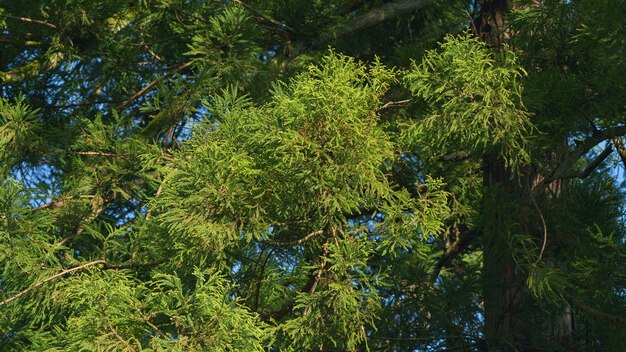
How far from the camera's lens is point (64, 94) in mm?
9820

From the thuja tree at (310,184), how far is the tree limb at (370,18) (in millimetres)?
18

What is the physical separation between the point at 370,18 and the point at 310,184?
241 cm

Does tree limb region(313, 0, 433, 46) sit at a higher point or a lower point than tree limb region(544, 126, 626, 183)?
higher

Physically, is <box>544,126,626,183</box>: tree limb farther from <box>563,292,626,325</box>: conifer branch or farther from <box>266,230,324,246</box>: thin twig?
<box>266,230,324,246</box>: thin twig

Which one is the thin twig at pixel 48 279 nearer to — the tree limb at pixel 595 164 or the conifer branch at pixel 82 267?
the conifer branch at pixel 82 267

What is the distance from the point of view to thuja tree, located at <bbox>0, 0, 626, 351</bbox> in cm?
685

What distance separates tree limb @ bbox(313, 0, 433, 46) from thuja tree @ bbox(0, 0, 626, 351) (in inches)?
0.7

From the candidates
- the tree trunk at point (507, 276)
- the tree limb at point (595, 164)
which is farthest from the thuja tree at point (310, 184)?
the tree limb at point (595, 164)

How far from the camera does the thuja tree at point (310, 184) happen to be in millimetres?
6848

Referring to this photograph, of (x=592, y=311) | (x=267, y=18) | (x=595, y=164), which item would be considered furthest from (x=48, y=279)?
(x=595, y=164)

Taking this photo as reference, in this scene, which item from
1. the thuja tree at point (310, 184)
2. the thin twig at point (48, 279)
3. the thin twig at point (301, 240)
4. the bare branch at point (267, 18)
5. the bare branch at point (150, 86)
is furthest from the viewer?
the bare branch at point (150, 86)

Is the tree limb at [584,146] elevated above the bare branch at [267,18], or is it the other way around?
the bare branch at [267,18]

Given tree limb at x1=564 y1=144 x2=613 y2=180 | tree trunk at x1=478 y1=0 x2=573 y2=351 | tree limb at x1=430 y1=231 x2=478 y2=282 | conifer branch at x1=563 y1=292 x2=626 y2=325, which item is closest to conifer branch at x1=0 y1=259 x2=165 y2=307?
tree trunk at x1=478 y1=0 x2=573 y2=351

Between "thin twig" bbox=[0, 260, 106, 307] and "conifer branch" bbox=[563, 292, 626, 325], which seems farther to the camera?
"thin twig" bbox=[0, 260, 106, 307]
